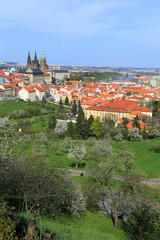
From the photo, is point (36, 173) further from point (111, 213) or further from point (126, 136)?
point (126, 136)

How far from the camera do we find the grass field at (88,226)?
428 inches

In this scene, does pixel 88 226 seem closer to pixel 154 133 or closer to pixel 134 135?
pixel 134 135

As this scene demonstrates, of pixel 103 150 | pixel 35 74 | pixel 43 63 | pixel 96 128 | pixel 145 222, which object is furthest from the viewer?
pixel 43 63

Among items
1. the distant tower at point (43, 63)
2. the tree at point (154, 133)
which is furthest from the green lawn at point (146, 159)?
the distant tower at point (43, 63)

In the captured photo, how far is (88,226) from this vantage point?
13.2 meters

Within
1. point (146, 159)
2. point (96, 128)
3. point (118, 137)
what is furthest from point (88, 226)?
point (96, 128)

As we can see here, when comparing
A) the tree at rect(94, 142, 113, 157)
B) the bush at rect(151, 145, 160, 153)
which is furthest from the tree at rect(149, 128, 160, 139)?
the tree at rect(94, 142, 113, 157)

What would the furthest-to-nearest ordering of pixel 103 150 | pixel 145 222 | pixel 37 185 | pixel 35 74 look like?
pixel 35 74, pixel 103 150, pixel 145 222, pixel 37 185

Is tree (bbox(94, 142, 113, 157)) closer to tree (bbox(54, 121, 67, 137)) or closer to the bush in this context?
the bush

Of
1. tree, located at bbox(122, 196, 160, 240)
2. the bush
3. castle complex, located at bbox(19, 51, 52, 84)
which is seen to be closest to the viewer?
tree, located at bbox(122, 196, 160, 240)

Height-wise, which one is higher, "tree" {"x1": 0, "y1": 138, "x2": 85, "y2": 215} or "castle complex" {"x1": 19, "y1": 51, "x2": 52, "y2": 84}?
"castle complex" {"x1": 19, "y1": 51, "x2": 52, "y2": 84}

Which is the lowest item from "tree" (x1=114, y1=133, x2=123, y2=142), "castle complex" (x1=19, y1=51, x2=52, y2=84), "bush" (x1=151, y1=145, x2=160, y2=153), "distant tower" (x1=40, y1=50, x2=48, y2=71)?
"tree" (x1=114, y1=133, x2=123, y2=142)

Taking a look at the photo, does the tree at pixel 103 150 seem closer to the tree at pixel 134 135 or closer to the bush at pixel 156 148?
the bush at pixel 156 148

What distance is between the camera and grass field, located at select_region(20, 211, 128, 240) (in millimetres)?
10873
